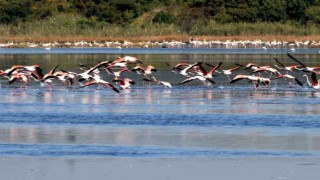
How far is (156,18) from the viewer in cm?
7344

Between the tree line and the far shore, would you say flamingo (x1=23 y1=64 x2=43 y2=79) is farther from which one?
the tree line

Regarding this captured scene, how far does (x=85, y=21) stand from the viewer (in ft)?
236

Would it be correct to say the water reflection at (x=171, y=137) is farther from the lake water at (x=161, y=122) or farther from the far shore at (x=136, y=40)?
the far shore at (x=136, y=40)

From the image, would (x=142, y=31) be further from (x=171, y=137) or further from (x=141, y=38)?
(x=171, y=137)

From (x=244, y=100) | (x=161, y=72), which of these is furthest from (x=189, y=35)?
(x=244, y=100)

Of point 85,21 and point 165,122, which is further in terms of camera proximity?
point 85,21

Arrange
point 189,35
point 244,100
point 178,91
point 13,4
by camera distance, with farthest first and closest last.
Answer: point 13,4
point 189,35
point 178,91
point 244,100

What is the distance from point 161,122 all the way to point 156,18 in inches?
2200
